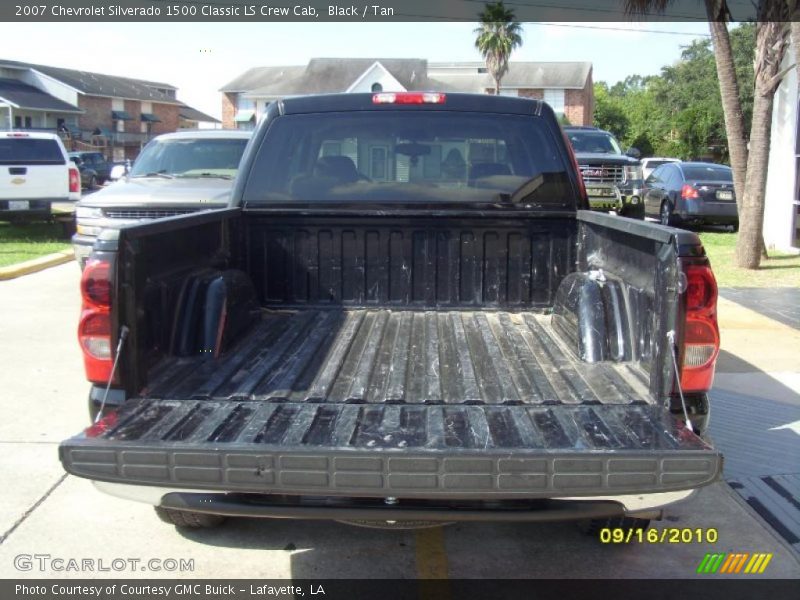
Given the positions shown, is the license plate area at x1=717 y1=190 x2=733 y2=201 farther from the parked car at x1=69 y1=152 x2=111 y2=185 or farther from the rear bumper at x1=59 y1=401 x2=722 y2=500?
the parked car at x1=69 y1=152 x2=111 y2=185

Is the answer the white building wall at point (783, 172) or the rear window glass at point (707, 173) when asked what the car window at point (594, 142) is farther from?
the white building wall at point (783, 172)

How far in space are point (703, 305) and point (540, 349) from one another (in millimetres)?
1051

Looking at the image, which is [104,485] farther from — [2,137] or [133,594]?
[2,137]

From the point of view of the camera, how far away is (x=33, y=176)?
52.0 ft

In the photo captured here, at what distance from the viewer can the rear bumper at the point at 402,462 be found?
278 cm

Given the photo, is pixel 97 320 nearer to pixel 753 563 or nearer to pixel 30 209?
pixel 753 563

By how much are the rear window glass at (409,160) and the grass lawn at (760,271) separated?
7558mm

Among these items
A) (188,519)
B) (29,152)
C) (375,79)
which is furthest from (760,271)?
(375,79)

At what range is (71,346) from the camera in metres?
8.07

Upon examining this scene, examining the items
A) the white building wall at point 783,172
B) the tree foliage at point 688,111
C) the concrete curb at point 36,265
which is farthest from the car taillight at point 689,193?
the tree foliage at point 688,111

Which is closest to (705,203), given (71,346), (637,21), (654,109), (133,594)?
(637,21)

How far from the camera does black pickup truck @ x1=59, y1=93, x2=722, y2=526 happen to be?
2828 mm

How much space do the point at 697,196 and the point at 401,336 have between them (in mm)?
15270

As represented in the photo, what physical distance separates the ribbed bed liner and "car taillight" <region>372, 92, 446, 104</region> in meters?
1.27
